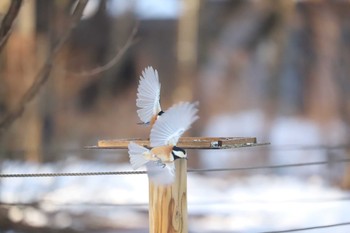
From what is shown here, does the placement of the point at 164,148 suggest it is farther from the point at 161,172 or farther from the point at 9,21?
the point at 9,21

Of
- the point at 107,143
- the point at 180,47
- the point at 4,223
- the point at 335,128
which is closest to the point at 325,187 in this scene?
the point at 335,128

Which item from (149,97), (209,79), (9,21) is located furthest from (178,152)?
(209,79)

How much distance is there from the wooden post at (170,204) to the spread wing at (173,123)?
72mm

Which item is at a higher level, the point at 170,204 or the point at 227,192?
the point at 170,204

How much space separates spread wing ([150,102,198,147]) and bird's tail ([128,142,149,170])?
0.07 feet

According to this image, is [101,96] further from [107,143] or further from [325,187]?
[107,143]

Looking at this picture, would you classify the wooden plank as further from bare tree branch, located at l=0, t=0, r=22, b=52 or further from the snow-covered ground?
the snow-covered ground

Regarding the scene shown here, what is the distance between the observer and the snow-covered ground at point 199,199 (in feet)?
8.66

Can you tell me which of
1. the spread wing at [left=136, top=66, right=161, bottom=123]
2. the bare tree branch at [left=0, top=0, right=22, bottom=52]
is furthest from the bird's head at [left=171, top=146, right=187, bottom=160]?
the bare tree branch at [left=0, top=0, right=22, bottom=52]

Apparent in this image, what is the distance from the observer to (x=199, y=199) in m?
3.48

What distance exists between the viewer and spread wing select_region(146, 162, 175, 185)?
3.08ft

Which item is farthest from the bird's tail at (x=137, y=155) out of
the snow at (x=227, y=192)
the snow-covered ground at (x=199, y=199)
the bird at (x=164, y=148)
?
the snow-covered ground at (x=199, y=199)

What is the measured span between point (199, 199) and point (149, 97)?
2.51 metres

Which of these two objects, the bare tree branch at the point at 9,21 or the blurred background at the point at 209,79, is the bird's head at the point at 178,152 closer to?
the bare tree branch at the point at 9,21
